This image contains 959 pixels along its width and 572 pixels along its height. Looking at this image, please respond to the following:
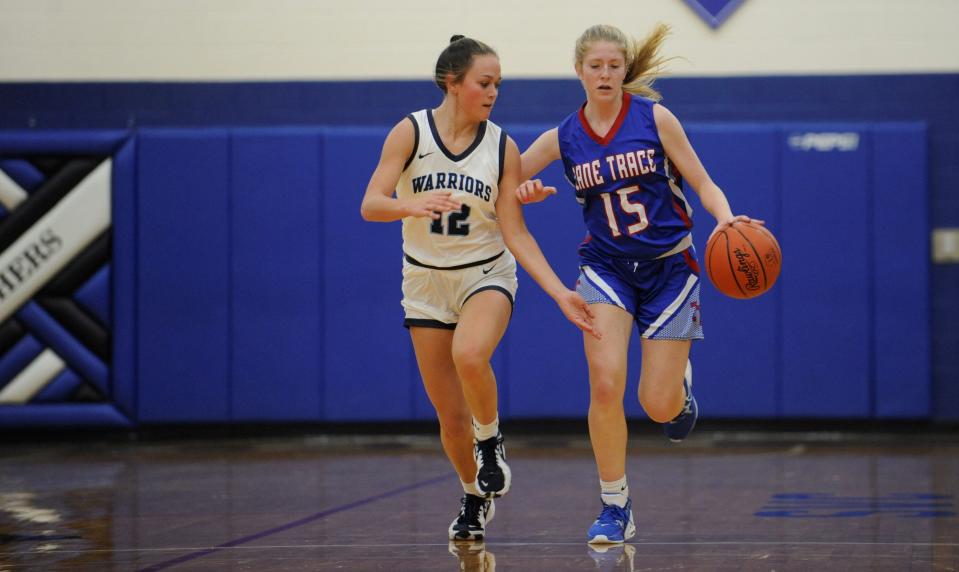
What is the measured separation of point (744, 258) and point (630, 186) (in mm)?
452

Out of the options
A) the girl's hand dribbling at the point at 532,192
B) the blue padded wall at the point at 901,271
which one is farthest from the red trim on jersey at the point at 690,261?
the blue padded wall at the point at 901,271

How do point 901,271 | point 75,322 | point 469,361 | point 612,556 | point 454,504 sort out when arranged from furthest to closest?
point 75,322 < point 901,271 < point 454,504 < point 469,361 < point 612,556

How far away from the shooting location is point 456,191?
3.92 m

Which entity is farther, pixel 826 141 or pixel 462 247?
pixel 826 141

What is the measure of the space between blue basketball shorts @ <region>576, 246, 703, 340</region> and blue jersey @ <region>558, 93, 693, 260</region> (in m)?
0.04

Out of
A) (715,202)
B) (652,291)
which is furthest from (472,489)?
(715,202)

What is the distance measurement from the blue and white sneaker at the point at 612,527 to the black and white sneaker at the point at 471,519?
0.38m

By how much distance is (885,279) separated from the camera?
813 cm

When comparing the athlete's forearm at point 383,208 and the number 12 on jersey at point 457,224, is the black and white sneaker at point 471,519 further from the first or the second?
the athlete's forearm at point 383,208

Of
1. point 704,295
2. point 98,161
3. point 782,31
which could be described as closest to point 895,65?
point 782,31

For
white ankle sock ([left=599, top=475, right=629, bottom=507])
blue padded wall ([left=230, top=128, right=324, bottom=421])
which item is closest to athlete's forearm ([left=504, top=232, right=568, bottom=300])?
white ankle sock ([left=599, top=475, right=629, bottom=507])

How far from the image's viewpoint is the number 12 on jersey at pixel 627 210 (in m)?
3.95

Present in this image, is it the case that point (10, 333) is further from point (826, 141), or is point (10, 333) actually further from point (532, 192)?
point (826, 141)

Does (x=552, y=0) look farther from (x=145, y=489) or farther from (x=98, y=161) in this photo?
(x=145, y=489)
